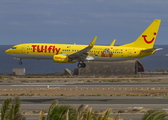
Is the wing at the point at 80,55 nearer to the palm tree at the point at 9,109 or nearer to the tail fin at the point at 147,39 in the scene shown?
the tail fin at the point at 147,39

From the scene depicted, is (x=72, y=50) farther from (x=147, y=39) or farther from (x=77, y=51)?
(x=147, y=39)

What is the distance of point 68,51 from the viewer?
184 ft

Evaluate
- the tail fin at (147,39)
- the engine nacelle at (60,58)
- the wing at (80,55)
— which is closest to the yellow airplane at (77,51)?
the wing at (80,55)

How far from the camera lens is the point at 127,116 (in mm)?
22719

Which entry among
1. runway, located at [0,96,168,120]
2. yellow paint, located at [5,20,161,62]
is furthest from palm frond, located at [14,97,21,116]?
yellow paint, located at [5,20,161,62]

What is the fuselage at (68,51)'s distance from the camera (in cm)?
5544

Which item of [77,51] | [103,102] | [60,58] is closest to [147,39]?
[77,51]

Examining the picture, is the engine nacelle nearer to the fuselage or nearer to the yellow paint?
the yellow paint

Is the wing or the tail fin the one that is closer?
the wing

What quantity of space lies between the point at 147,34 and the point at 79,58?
16070 mm

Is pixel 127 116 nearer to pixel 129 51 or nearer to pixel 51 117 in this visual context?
pixel 51 117

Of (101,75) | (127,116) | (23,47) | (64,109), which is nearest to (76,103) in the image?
(127,116)

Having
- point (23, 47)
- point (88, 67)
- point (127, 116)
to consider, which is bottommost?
point (127, 116)

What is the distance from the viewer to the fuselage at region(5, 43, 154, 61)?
55438mm
